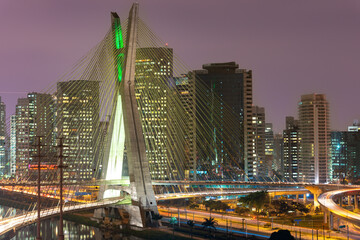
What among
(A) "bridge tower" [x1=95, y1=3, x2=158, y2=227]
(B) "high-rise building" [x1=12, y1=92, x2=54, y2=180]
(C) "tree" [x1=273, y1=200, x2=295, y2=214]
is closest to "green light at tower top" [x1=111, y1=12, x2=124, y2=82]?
(A) "bridge tower" [x1=95, y1=3, x2=158, y2=227]

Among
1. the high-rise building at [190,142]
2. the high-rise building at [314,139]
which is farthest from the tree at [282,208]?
the high-rise building at [314,139]

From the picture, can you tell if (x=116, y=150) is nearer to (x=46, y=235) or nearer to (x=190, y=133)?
(x=46, y=235)

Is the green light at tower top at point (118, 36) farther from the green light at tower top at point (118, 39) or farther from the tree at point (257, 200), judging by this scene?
the tree at point (257, 200)

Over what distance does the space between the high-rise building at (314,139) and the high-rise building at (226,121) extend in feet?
35.7

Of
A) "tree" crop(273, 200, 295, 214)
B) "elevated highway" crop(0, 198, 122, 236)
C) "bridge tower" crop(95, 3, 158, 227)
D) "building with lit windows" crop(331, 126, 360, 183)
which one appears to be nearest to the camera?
"elevated highway" crop(0, 198, 122, 236)

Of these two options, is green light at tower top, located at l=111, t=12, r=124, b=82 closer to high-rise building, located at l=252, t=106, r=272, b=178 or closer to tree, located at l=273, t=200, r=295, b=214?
tree, located at l=273, t=200, r=295, b=214

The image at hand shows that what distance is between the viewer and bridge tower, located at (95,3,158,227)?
35469 millimetres

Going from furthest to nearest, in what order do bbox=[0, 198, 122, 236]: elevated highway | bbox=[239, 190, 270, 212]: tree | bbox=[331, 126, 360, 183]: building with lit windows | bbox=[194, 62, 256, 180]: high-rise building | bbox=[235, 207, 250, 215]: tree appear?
bbox=[331, 126, 360, 183]: building with lit windows
bbox=[194, 62, 256, 180]: high-rise building
bbox=[235, 207, 250, 215]: tree
bbox=[239, 190, 270, 212]: tree
bbox=[0, 198, 122, 236]: elevated highway

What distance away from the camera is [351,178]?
89.1m

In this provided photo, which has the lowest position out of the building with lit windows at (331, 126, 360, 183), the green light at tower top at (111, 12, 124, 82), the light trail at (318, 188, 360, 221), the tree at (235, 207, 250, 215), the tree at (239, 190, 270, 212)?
the tree at (235, 207, 250, 215)

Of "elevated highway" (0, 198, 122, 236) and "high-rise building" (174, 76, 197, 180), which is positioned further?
"high-rise building" (174, 76, 197, 180)

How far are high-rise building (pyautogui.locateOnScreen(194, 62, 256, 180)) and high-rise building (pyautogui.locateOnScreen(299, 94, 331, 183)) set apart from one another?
10881 millimetres

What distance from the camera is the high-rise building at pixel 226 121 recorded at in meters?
75.6

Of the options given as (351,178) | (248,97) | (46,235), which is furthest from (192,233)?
(351,178)
